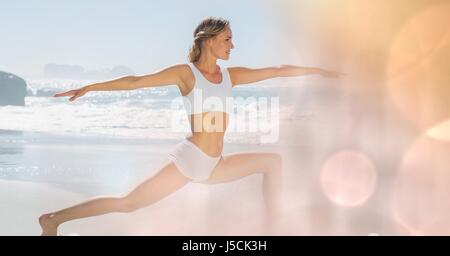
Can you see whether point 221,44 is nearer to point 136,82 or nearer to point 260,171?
point 136,82

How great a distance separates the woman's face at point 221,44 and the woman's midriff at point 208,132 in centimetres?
38

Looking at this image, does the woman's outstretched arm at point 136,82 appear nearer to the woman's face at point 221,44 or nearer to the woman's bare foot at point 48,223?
the woman's face at point 221,44

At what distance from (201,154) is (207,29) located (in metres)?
0.78

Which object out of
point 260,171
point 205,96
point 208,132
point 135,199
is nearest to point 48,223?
point 135,199

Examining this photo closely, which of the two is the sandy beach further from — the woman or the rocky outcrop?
the woman

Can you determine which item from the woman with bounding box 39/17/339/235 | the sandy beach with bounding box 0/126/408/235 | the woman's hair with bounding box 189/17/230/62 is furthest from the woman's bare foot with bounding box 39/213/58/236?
the woman's hair with bounding box 189/17/230/62

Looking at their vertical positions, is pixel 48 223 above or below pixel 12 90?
below

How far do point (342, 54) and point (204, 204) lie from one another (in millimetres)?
1761

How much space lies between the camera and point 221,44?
3.22 m

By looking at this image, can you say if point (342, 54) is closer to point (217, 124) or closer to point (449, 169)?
point (449, 169)

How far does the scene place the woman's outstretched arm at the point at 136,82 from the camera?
2861mm

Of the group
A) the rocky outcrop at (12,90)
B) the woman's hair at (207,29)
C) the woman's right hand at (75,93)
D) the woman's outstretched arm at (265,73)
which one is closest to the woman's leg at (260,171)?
the woman's outstretched arm at (265,73)
